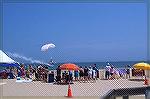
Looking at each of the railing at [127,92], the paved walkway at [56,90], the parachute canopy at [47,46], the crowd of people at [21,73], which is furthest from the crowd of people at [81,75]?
the railing at [127,92]

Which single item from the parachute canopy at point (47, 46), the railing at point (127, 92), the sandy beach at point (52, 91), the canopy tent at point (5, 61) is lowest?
the sandy beach at point (52, 91)

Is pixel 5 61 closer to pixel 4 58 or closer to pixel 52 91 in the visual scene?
pixel 4 58

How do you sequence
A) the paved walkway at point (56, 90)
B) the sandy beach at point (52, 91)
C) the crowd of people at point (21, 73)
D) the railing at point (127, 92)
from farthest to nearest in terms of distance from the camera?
the crowd of people at point (21, 73) → the paved walkway at point (56, 90) → the sandy beach at point (52, 91) → the railing at point (127, 92)

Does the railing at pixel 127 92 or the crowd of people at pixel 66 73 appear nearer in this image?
the railing at pixel 127 92

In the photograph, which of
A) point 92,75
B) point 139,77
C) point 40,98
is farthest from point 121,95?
point 139,77

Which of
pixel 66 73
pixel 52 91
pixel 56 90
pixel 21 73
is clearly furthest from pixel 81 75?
pixel 52 91

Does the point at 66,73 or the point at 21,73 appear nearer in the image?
the point at 66,73

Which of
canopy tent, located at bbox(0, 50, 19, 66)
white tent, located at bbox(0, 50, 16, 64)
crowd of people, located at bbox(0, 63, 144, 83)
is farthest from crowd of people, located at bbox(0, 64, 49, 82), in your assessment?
white tent, located at bbox(0, 50, 16, 64)

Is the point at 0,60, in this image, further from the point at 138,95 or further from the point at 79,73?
the point at 138,95

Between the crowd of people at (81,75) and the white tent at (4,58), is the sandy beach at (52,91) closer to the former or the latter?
the crowd of people at (81,75)

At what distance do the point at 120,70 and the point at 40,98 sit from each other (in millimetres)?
17706

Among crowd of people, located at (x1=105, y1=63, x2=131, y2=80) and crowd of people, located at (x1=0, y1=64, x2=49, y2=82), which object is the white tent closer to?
crowd of people, located at (x1=0, y1=64, x2=49, y2=82)

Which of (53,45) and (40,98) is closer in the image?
(40,98)

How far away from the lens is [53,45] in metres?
29.4
